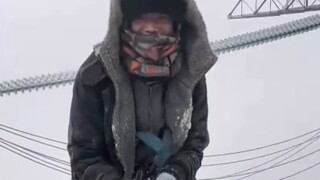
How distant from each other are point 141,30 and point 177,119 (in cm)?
11

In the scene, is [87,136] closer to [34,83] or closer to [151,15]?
[151,15]

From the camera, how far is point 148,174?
2.82ft

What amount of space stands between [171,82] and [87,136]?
0.38 ft

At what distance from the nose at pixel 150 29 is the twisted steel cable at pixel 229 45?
135 centimetres

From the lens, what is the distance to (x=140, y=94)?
85cm

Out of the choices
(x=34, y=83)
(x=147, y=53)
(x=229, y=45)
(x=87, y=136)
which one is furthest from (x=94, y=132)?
(x=229, y=45)

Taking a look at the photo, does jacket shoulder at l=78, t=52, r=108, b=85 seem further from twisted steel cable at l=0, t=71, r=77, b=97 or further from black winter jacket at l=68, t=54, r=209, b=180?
twisted steel cable at l=0, t=71, r=77, b=97

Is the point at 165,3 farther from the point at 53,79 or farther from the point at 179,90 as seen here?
the point at 53,79

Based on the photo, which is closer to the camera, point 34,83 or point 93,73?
point 93,73

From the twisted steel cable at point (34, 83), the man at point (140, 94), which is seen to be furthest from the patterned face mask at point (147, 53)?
the twisted steel cable at point (34, 83)

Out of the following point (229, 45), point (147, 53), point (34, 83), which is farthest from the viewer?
point (229, 45)

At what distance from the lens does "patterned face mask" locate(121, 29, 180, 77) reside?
828 millimetres

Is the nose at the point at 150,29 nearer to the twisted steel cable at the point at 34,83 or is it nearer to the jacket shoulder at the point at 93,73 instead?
the jacket shoulder at the point at 93,73

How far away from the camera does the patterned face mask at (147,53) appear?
83 cm
